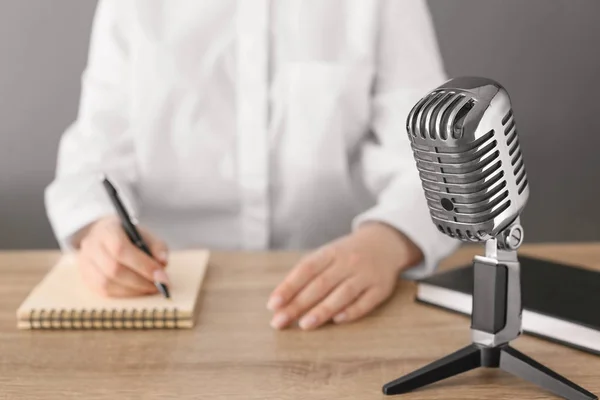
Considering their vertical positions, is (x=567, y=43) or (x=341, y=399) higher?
(x=567, y=43)

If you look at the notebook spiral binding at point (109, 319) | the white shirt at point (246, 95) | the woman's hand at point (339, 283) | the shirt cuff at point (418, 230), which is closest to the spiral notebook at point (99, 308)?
the notebook spiral binding at point (109, 319)

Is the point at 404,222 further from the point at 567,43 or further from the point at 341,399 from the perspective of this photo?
the point at 567,43

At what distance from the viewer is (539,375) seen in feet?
2.47

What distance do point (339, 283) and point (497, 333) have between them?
0.88 feet

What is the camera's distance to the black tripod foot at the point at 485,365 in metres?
0.75

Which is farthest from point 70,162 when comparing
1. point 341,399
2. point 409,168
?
point 341,399

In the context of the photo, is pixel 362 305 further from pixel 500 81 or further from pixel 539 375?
pixel 500 81

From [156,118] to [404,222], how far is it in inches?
18.9

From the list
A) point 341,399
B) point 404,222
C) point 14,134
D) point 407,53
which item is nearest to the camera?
point 341,399

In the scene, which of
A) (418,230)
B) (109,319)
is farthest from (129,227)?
(418,230)

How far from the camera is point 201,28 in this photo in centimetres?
140

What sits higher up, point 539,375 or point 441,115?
point 441,115

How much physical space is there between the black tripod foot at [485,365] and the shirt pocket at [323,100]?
0.68 metres

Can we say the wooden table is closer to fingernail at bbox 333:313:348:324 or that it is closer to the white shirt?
fingernail at bbox 333:313:348:324
